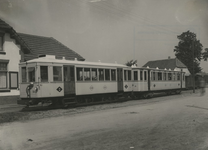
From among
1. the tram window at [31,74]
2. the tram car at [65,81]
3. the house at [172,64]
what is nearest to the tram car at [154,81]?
the tram car at [65,81]

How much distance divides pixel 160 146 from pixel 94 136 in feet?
6.52

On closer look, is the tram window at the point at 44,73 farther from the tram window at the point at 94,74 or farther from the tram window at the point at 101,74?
the tram window at the point at 101,74

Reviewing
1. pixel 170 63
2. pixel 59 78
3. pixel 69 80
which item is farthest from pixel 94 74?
pixel 170 63

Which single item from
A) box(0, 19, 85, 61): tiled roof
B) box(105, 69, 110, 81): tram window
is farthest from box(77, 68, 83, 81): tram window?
box(0, 19, 85, 61): tiled roof

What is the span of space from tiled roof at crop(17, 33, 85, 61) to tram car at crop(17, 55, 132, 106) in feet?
26.6

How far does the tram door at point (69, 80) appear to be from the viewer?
14587 millimetres

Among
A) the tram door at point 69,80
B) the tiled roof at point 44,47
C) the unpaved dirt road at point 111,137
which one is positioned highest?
the tiled roof at point 44,47

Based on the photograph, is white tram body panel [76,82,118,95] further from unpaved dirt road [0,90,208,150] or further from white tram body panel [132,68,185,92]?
unpaved dirt road [0,90,208,150]

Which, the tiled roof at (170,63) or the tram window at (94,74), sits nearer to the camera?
the tram window at (94,74)

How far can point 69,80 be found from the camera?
583 inches

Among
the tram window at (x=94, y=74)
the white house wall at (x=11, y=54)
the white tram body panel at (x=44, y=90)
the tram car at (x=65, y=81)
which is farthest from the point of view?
the white house wall at (x=11, y=54)

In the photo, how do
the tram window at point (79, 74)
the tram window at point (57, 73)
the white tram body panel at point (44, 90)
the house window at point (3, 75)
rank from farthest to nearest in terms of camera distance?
the house window at point (3, 75)
the tram window at point (79, 74)
the tram window at point (57, 73)
the white tram body panel at point (44, 90)

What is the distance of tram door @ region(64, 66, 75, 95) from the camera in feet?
47.9

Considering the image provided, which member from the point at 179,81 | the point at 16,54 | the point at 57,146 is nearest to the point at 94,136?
the point at 57,146
